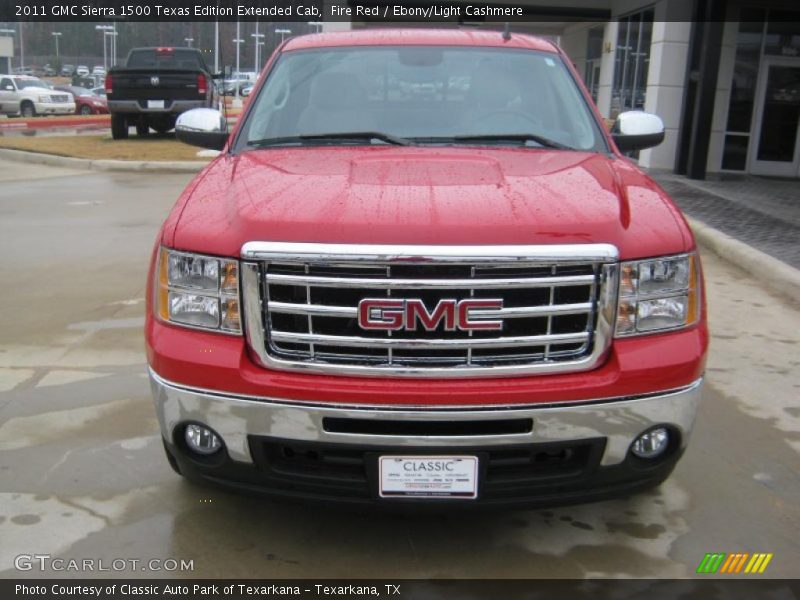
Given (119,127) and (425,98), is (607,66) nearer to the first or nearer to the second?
(119,127)

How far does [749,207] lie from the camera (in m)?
11.4

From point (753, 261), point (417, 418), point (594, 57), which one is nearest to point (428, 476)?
point (417, 418)

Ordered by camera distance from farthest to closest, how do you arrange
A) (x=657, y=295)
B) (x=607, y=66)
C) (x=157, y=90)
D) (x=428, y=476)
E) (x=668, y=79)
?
(x=607, y=66) → (x=157, y=90) → (x=668, y=79) → (x=657, y=295) → (x=428, y=476)

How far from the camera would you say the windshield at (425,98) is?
3863 millimetres

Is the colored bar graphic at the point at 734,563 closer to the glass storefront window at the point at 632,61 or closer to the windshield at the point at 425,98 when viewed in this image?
the windshield at the point at 425,98

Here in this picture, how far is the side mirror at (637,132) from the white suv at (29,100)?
37.0 metres

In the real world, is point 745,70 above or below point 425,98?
above

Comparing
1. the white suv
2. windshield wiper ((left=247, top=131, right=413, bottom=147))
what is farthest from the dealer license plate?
the white suv

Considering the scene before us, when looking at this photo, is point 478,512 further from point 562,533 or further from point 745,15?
point 745,15

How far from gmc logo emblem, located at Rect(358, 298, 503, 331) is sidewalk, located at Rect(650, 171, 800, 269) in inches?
226

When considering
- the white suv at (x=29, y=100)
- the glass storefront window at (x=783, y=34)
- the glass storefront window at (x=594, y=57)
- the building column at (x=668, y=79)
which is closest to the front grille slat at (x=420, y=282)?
the building column at (x=668, y=79)

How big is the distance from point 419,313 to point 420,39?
92.2 inches

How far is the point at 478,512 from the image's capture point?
8.89ft

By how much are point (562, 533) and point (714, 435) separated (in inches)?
51.4
